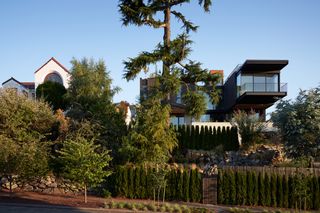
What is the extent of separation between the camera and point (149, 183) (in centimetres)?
1866

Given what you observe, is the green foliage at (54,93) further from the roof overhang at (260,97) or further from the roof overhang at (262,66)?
the roof overhang at (262,66)

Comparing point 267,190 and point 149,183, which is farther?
point 149,183

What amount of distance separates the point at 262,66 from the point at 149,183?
85.4ft

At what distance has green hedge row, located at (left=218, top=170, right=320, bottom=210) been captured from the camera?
1697 centimetres

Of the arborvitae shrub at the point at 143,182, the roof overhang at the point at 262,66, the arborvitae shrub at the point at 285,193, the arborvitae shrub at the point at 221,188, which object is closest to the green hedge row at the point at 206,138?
the roof overhang at the point at 262,66

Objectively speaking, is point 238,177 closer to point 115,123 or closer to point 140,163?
point 140,163

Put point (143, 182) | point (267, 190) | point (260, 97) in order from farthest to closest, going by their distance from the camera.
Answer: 1. point (260, 97)
2. point (143, 182)
3. point (267, 190)

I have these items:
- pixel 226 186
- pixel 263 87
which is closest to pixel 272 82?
pixel 263 87

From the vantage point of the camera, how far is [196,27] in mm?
27844

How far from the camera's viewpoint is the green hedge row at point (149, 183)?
18.2 m

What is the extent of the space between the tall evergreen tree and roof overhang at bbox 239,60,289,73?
13640mm

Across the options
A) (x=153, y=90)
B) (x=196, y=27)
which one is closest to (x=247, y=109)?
(x=196, y=27)

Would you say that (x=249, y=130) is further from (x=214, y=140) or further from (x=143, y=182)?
(x=143, y=182)

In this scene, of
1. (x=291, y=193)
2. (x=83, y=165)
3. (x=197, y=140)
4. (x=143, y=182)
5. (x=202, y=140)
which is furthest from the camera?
(x=202, y=140)
